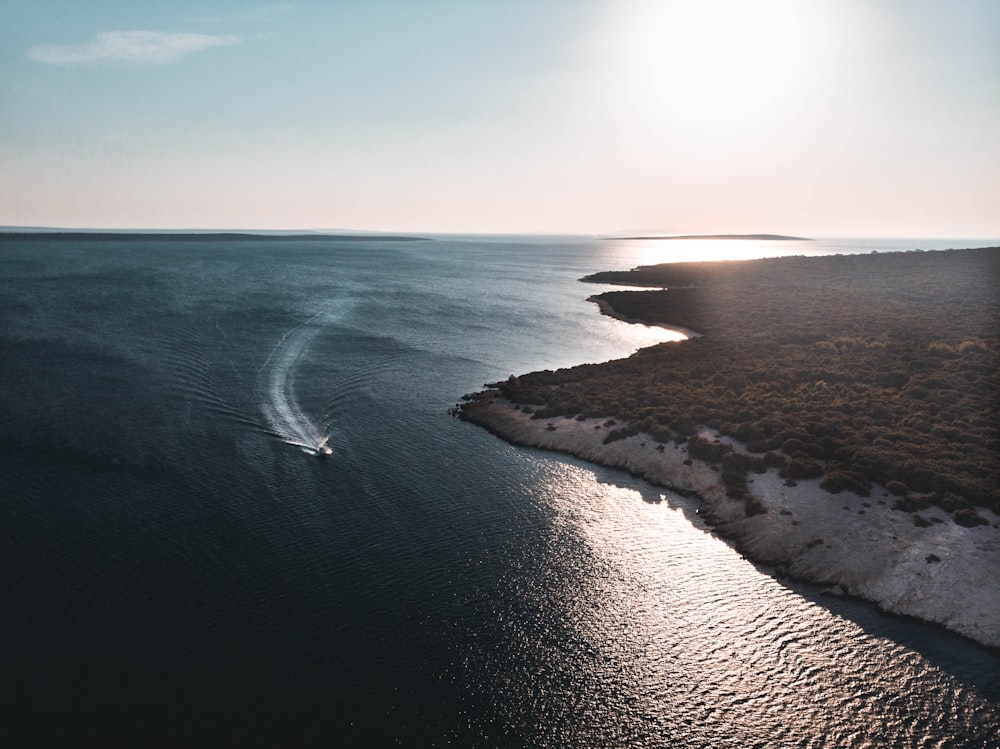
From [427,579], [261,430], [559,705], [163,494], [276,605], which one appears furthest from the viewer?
[261,430]

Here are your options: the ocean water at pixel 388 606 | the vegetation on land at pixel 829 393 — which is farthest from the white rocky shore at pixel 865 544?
the ocean water at pixel 388 606

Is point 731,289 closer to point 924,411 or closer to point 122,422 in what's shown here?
point 924,411

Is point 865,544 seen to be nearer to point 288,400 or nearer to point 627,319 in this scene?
point 288,400

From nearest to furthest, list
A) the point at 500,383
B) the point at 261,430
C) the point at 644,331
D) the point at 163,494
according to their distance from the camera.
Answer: the point at 163,494
the point at 261,430
the point at 500,383
the point at 644,331

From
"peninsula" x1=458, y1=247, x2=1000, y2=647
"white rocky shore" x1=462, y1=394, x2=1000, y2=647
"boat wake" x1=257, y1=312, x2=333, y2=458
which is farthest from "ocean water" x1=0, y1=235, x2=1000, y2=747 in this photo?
"peninsula" x1=458, y1=247, x2=1000, y2=647

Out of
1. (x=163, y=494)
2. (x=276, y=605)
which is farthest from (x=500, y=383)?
(x=276, y=605)
